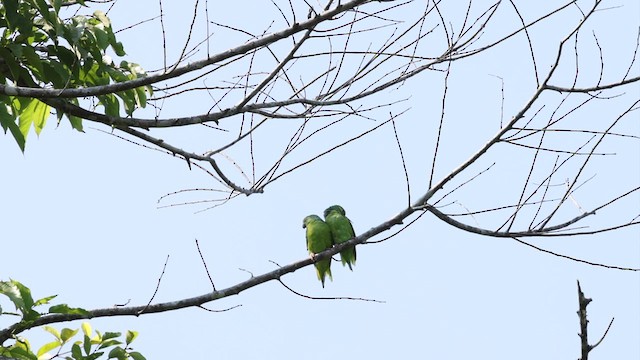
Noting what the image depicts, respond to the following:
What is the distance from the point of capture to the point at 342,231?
23.6 feet

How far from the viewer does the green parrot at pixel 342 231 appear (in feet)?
23.2

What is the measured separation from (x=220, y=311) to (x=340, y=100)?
119cm

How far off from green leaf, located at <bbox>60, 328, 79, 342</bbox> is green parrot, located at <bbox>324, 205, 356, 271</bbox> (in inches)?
119

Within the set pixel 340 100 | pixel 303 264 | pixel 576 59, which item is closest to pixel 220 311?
pixel 303 264

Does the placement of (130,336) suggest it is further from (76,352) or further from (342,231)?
(342,231)

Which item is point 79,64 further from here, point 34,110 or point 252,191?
point 252,191

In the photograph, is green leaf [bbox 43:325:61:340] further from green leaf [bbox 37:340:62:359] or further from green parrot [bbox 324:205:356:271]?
green parrot [bbox 324:205:356:271]

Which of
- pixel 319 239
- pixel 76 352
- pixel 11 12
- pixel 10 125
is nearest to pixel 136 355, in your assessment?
pixel 76 352

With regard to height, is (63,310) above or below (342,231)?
below

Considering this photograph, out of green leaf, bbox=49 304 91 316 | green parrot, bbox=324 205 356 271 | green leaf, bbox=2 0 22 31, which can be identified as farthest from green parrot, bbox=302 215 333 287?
green leaf, bbox=2 0 22 31

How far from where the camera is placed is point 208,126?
3920 millimetres

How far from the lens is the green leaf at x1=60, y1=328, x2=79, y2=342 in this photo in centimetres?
423

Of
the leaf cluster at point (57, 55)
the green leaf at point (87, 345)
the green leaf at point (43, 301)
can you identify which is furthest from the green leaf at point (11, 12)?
the green leaf at point (87, 345)

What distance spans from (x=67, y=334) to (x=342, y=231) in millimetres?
3198
